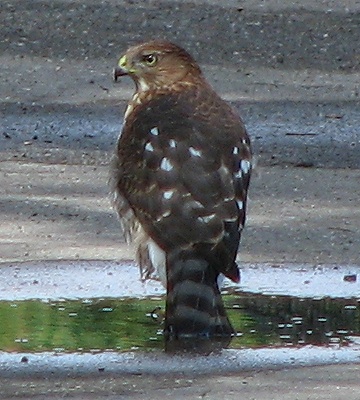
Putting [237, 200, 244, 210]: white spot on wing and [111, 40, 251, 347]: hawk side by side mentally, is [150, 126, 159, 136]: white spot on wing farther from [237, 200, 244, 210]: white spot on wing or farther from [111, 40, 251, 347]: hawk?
[237, 200, 244, 210]: white spot on wing

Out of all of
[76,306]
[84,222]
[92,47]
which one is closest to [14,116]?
[92,47]

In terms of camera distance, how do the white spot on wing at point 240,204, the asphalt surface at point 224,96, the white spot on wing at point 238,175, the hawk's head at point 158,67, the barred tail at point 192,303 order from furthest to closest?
the hawk's head at point 158,67 → the white spot on wing at point 238,175 → the white spot on wing at point 240,204 → the barred tail at point 192,303 → the asphalt surface at point 224,96

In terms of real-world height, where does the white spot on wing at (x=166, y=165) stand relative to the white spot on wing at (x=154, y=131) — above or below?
below

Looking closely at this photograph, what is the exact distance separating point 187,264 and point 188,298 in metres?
0.13

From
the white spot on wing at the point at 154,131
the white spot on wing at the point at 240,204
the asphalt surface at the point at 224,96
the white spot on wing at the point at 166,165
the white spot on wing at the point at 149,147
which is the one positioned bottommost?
A: the asphalt surface at the point at 224,96

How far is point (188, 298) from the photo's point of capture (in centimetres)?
628

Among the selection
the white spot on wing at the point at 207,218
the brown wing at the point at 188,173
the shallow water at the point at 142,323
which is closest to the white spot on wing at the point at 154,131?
the brown wing at the point at 188,173

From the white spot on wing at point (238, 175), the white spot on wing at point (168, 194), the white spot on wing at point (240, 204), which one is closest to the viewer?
the white spot on wing at point (168, 194)

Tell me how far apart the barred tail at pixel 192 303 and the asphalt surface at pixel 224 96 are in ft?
1.59

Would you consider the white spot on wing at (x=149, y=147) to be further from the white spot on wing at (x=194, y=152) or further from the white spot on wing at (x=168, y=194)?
the white spot on wing at (x=168, y=194)

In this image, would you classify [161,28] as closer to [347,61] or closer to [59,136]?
[347,61]

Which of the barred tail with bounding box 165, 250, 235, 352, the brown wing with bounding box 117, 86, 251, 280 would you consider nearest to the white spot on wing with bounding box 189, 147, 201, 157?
the brown wing with bounding box 117, 86, 251, 280

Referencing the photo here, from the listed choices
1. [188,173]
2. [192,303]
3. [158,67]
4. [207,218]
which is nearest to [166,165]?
[188,173]

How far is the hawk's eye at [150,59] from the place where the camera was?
761 centimetres
